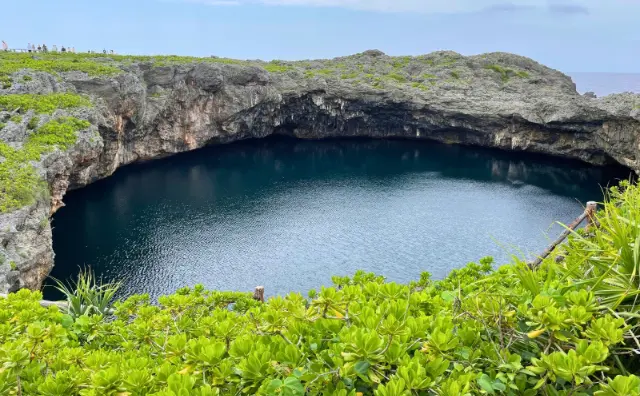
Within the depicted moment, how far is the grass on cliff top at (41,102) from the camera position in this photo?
86.2 ft

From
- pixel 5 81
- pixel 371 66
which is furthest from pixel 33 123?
pixel 371 66

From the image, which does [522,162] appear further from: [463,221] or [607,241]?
[607,241]

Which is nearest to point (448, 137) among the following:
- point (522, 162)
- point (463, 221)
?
point (522, 162)

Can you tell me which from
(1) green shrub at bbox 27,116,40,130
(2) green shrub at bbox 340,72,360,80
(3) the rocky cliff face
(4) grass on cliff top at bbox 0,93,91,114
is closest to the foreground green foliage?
(1) green shrub at bbox 27,116,40,130

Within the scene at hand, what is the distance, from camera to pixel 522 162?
1916 inches

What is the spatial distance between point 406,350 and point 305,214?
99.9 ft

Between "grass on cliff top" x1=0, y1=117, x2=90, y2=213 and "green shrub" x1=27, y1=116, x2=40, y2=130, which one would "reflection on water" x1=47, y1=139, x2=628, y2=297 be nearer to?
"grass on cliff top" x1=0, y1=117, x2=90, y2=213

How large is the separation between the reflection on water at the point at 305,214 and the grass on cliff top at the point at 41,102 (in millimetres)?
7356

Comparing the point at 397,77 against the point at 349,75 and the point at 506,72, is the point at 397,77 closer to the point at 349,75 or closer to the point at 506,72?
the point at 349,75

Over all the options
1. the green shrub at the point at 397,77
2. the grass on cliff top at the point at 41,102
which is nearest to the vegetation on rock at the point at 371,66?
the green shrub at the point at 397,77

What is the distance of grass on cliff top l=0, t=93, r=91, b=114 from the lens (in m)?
26.3

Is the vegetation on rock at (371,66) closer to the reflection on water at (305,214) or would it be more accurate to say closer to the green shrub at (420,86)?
the green shrub at (420,86)

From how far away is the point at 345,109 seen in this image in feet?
177

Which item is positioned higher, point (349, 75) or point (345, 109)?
point (349, 75)
